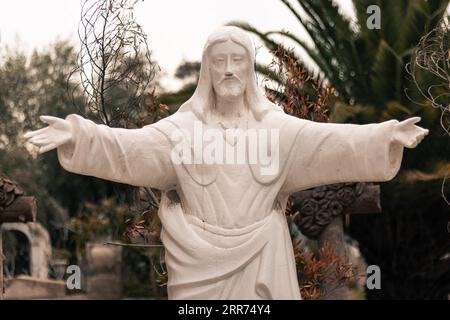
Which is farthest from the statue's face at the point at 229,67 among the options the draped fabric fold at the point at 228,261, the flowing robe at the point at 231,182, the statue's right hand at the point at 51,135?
the statue's right hand at the point at 51,135

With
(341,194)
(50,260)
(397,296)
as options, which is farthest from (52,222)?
(341,194)

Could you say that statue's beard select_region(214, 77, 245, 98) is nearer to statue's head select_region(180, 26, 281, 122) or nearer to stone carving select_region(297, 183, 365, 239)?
statue's head select_region(180, 26, 281, 122)

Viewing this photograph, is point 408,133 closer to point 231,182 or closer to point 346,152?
point 346,152

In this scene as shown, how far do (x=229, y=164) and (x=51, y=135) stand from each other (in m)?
1.60

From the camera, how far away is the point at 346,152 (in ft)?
46.0

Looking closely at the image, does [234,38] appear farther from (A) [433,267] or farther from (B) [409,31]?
(A) [433,267]

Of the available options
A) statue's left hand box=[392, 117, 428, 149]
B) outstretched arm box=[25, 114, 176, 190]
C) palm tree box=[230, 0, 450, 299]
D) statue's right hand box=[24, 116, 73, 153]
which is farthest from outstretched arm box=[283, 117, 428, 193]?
palm tree box=[230, 0, 450, 299]

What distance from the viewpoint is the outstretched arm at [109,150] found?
13578 mm

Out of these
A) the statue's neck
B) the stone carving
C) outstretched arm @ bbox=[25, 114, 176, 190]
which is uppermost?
the statue's neck

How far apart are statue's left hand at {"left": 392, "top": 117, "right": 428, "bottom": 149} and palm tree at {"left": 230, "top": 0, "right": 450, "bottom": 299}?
10129 mm

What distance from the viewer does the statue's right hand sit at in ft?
44.0

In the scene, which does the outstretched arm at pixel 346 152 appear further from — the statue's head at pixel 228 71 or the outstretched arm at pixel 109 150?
the outstretched arm at pixel 109 150

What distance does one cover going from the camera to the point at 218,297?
1380 cm

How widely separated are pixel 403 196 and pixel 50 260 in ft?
64.9
